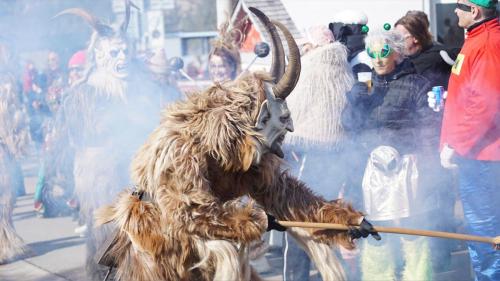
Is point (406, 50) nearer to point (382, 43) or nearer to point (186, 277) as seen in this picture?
point (382, 43)

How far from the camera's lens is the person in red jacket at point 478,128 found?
4613mm

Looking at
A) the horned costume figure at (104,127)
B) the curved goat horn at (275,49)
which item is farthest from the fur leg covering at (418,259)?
the curved goat horn at (275,49)

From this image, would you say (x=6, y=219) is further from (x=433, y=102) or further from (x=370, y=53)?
(x=433, y=102)

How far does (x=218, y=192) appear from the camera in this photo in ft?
11.1

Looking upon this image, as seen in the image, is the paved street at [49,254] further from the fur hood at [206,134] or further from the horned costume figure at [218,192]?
the fur hood at [206,134]

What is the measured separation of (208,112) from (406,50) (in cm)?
293

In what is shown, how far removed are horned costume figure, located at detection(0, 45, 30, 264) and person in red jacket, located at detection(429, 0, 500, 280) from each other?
349cm

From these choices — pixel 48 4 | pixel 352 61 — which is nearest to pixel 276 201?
pixel 352 61

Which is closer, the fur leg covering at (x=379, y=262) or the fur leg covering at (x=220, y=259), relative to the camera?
the fur leg covering at (x=220, y=259)

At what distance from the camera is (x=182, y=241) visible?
130 inches

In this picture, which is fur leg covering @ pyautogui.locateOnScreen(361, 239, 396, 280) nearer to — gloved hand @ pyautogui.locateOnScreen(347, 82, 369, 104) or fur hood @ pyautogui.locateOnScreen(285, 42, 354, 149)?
fur hood @ pyautogui.locateOnScreen(285, 42, 354, 149)

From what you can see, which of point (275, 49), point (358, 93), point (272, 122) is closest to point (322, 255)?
point (272, 122)

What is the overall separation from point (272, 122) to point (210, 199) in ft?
1.29

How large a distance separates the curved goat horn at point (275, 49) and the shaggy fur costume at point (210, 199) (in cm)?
7
